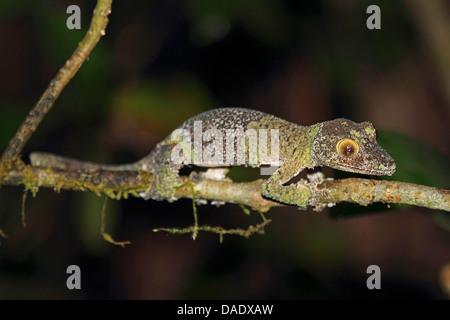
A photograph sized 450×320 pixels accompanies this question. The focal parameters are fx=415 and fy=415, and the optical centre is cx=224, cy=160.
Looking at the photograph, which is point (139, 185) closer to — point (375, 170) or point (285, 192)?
point (285, 192)

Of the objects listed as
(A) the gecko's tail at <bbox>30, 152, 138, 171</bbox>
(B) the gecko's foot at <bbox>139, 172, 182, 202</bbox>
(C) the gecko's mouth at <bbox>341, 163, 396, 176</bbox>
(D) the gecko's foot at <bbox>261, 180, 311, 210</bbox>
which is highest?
(A) the gecko's tail at <bbox>30, 152, 138, 171</bbox>

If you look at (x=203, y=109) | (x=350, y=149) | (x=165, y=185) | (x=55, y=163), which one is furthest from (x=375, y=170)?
(x=203, y=109)

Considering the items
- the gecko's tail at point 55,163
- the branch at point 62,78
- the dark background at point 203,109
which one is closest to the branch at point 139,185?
the branch at point 62,78

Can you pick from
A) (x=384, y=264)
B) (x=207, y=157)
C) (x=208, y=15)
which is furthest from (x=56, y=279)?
(x=384, y=264)

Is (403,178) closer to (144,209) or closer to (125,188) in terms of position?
(125,188)

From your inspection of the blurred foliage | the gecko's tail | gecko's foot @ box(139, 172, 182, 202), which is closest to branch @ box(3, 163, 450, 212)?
gecko's foot @ box(139, 172, 182, 202)

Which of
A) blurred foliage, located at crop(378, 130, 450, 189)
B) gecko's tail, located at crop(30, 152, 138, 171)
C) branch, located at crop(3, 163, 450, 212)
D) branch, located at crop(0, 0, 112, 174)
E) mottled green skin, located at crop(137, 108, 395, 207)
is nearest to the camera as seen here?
branch, located at crop(0, 0, 112, 174)

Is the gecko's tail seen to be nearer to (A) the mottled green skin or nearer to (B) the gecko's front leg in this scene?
(A) the mottled green skin

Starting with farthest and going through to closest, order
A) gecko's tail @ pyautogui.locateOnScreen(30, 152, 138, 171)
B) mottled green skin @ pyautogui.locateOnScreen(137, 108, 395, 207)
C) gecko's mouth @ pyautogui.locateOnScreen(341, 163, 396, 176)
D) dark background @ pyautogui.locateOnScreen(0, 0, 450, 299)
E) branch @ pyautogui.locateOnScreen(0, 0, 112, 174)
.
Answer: dark background @ pyautogui.locateOnScreen(0, 0, 450, 299)
gecko's tail @ pyautogui.locateOnScreen(30, 152, 138, 171)
mottled green skin @ pyautogui.locateOnScreen(137, 108, 395, 207)
gecko's mouth @ pyautogui.locateOnScreen(341, 163, 396, 176)
branch @ pyautogui.locateOnScreen(0, 0, 112, 174)
